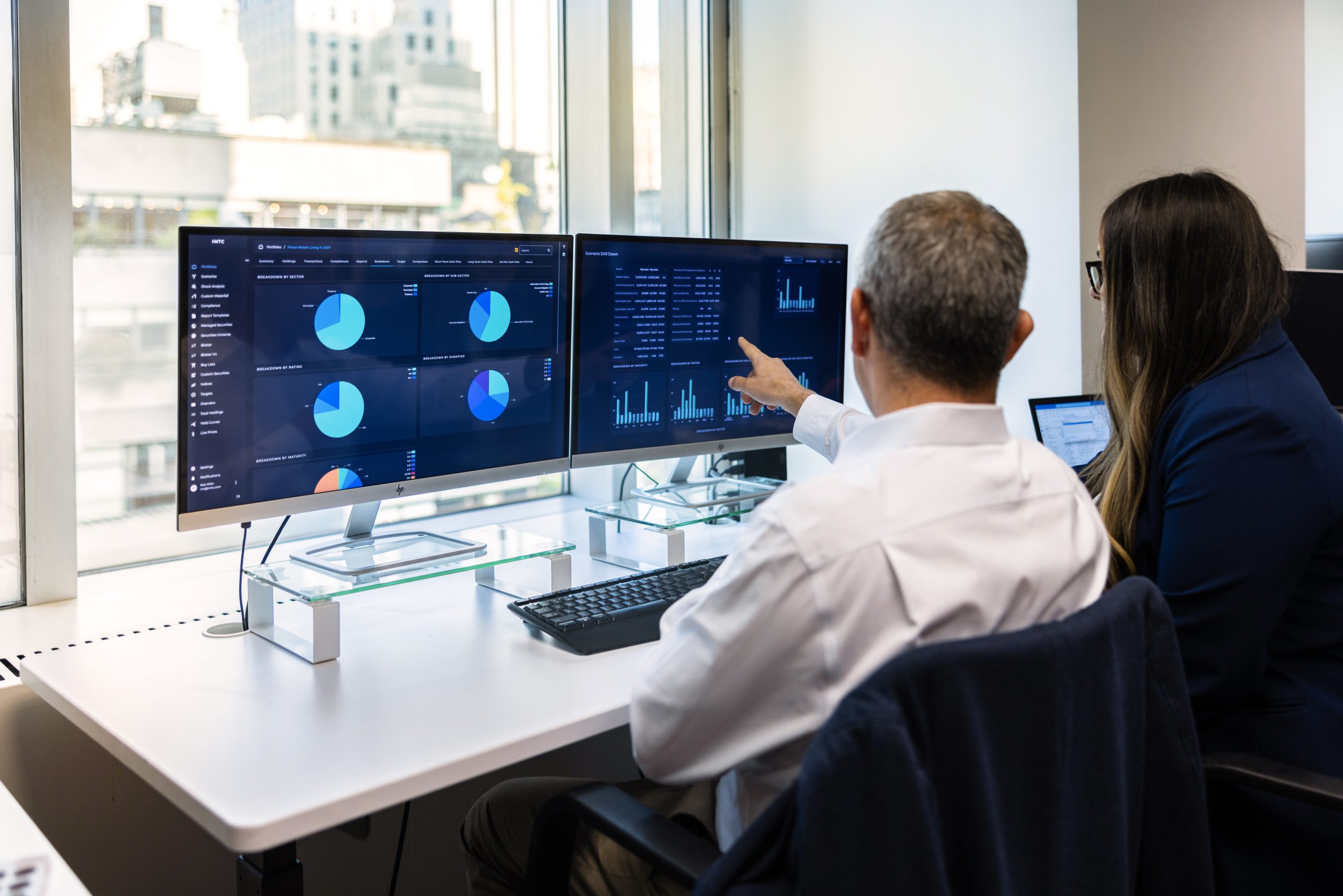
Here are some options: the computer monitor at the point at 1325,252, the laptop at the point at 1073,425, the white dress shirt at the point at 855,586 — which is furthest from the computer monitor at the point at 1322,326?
the white dress shirt at the point at 855,586

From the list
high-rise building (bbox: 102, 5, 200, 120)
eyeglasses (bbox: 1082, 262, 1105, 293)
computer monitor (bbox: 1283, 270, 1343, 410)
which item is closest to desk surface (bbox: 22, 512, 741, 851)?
eyeglasses (bbox: 1082, 262, 1105, 293)

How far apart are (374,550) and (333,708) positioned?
1.43 ft

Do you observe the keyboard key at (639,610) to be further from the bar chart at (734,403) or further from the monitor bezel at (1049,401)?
the monitor bezel at (1049,401)

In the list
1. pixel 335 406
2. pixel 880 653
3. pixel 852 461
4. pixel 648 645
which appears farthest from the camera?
pixel 335 406

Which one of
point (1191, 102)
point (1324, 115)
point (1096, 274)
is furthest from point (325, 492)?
point (1324, 115)

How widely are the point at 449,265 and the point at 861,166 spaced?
4.34ft

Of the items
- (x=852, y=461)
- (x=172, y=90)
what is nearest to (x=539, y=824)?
(x=852, y=461)

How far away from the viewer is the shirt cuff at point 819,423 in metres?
1.88

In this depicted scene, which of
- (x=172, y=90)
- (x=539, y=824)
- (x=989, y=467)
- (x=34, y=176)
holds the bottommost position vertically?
(x=539, y=824)

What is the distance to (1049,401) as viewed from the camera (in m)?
2.18

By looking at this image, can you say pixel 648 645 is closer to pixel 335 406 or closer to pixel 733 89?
pixel 335 406

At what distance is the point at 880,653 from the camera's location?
0.94 m

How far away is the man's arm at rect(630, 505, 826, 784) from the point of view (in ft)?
3.10

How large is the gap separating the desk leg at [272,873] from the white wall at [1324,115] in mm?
4577
